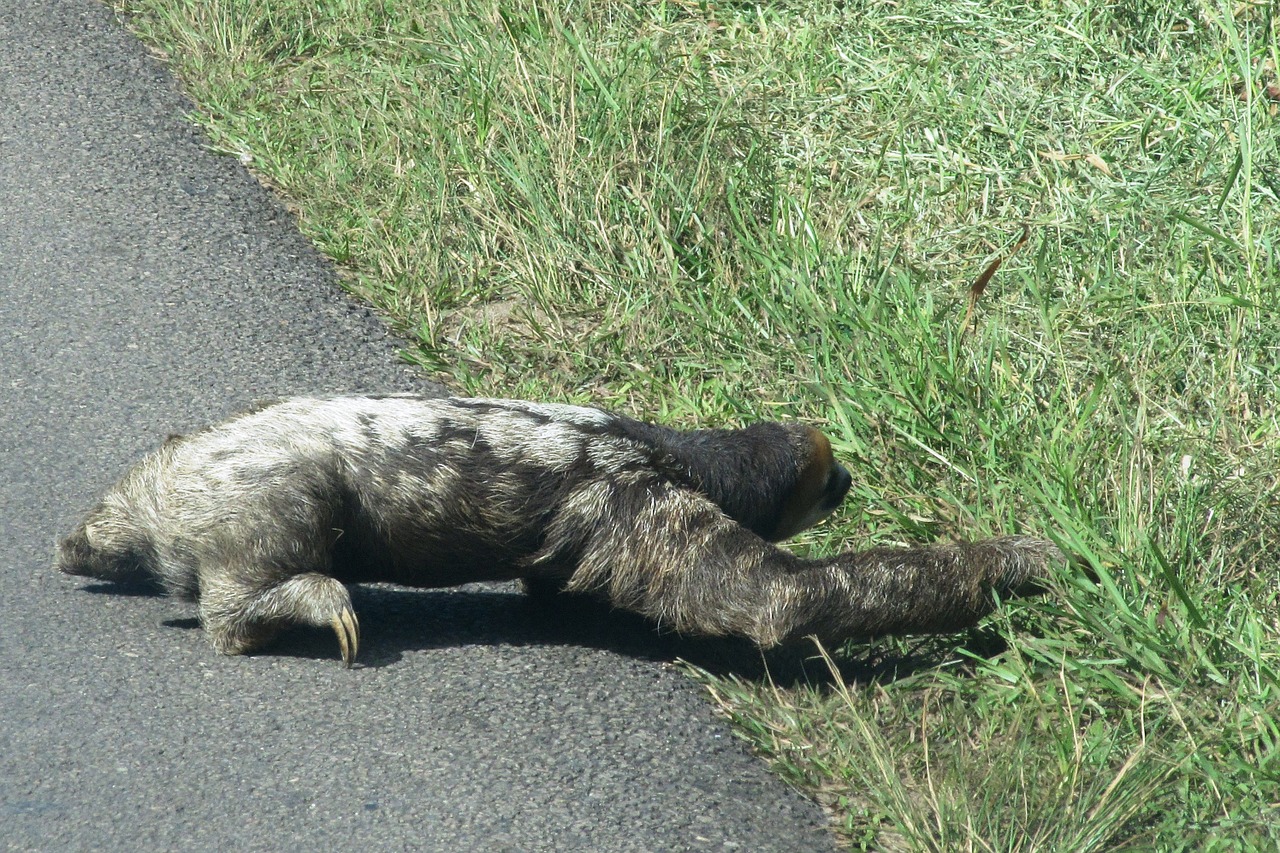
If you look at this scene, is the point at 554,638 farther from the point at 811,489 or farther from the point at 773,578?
the point at 811,489

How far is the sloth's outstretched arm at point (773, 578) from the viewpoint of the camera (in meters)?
3.79

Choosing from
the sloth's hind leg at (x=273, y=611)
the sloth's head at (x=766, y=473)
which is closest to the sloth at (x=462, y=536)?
the sloth's hind leg at (x=273, y=611)

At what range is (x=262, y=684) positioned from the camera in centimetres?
358

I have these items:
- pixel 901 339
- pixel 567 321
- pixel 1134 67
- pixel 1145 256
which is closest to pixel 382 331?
pixel 567 321

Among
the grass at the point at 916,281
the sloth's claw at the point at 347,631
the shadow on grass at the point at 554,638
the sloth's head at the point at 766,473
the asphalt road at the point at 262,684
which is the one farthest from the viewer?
the sloth's head at the point at 766,473

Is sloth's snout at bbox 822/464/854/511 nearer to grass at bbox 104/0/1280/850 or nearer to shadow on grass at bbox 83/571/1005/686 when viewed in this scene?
grass at bbox 104/0/1280/850

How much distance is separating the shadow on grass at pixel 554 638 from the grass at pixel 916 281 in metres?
0.06

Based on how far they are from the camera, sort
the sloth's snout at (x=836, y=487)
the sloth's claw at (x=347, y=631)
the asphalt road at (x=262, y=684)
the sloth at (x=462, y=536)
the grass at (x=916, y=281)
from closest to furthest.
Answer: the asphalt road at (x=262, y=684)
the grass at (x=916, y=281)
the sloth's claw at (x=347, y=631)
the sloth at (x=462, y=536)
the sloth's snout at (x=836, y=487)

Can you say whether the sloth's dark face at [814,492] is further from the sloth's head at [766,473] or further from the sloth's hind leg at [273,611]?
the sloth's hind leg at [273,611]

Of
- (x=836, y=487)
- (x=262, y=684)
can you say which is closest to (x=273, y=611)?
(x=262, y=684)

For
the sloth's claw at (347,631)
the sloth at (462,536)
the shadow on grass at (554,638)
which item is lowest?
the shadow on grass at (554,638)

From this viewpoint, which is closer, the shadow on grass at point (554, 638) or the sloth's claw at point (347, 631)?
the sloth's claw at point (347, 631)

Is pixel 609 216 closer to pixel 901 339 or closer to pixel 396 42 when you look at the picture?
pixel 901 339

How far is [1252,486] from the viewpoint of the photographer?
3814mm
